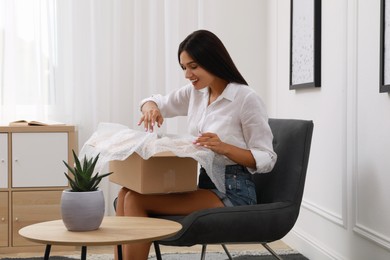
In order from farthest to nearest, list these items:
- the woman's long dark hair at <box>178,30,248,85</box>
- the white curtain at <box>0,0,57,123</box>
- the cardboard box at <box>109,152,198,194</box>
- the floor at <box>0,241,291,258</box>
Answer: the white curtain at <box>0,0,57,123</box> < the floor at <box>0,241,291,258</box> < the woman's long dark hair at <box>178,30,248,85</box> < the cardboard box at <box>109,152,198,194</box>

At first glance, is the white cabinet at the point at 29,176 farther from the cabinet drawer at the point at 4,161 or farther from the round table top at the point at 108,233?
the round table top at the point at 108,233

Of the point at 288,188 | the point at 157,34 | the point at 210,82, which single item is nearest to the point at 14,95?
the point at 157,34

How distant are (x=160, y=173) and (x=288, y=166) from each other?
0.54 m

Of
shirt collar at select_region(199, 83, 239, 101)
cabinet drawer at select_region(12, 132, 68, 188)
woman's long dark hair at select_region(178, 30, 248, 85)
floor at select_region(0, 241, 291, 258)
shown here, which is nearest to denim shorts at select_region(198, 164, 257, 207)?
shirt collar at select_region(199, 83, 239, 101)

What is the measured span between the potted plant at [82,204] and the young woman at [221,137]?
41 cm

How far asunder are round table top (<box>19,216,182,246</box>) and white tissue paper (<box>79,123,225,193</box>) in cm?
25

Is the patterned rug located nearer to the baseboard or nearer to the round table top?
the baseboard

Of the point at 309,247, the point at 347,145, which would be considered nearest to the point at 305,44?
the point at 347,145

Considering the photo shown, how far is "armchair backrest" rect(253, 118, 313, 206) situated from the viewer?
2473 mm

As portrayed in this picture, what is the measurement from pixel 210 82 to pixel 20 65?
1.91 metres

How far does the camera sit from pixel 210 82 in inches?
99.1

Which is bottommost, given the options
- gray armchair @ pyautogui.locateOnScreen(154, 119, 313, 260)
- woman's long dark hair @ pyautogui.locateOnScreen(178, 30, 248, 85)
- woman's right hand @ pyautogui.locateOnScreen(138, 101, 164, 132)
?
gray armchair @ pyautogui.locateOnScreen(154, 119, 313, 260)

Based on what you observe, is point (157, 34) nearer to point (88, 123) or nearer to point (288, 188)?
point (88, 123)

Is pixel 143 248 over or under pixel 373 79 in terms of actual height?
under
